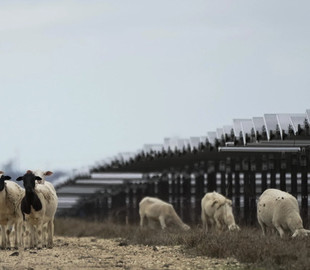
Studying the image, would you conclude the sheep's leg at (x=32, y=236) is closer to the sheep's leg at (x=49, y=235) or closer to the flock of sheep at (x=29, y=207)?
the flock of sheep at (x=29, y=207)

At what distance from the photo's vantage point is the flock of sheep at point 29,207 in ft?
80.2

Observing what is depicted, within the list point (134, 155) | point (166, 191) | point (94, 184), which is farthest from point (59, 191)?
point (134, 155)

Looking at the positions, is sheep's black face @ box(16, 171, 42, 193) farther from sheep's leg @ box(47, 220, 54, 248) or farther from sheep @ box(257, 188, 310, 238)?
sheep @ box(257, 188, 310, 238)

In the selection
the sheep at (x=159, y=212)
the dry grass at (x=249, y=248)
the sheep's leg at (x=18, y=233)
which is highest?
the dry grass at (x=249, y=248)

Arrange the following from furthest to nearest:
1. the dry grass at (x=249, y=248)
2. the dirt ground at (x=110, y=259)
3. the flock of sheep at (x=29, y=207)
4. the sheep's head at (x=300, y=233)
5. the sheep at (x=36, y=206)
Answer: the flock of sheep at (x=29, y=207) → the sheep at (x=36, y=206) → the sheep's head at (x=300, y=233) → the dirt ground at (x=110, y=259) → the dry grass at (x=249, y=248)

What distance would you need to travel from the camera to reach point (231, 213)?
32.8 m

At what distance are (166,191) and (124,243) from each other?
23.9m

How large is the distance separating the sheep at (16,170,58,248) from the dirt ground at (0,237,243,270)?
67 cm

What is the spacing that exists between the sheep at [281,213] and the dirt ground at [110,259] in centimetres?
317

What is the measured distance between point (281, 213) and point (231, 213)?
7277mm

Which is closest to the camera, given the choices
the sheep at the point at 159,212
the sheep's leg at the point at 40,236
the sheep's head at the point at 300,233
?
the sheep's head at the point at 300,233

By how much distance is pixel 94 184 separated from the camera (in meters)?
60.9

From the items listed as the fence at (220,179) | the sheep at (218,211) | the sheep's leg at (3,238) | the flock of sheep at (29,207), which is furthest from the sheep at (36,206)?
the sheep at (218,211)

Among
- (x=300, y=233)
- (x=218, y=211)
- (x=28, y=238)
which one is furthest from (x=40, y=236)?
(x=218, y=211)
